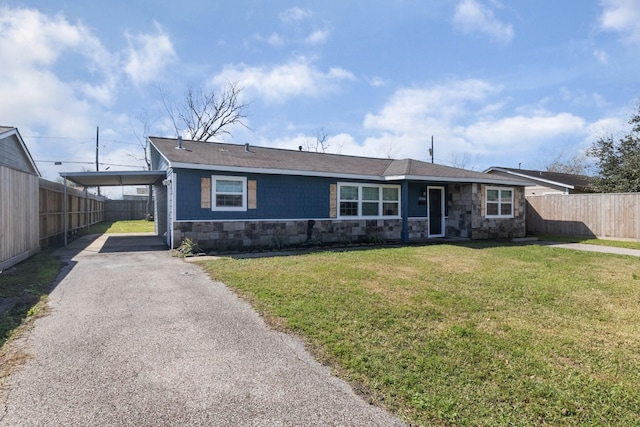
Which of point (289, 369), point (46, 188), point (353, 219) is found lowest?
point (289, 369)

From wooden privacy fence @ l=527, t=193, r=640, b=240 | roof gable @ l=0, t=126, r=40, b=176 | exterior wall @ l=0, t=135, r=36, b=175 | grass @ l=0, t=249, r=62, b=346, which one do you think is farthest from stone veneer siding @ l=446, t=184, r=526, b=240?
exterior wall @ l=0, t=135, r=36, b=175

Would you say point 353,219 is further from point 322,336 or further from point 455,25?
point 322,336

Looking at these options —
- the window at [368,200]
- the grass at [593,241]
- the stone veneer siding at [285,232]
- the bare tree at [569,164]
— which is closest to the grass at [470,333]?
the stone veneer siding at [285,232]

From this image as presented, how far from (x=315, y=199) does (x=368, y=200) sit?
222 cm

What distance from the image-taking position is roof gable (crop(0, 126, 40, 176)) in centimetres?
1259

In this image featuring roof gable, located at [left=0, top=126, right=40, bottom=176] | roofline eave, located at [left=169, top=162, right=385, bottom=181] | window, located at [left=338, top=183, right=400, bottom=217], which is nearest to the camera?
roofline eave, located at [left=169, top=162, right=385, bottom=181]

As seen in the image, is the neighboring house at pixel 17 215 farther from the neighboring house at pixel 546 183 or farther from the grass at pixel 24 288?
the neighboring house at pixel 546 183

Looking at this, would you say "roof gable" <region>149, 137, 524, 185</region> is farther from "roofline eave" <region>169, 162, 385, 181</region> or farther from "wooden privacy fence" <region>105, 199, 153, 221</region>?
"wooden privacy fence" <region>105, 199, 153, 221</region>

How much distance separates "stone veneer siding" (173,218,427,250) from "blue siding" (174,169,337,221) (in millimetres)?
229

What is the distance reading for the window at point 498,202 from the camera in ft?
48.7

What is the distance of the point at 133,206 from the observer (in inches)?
1148

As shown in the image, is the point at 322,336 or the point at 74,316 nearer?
the point at 322,336

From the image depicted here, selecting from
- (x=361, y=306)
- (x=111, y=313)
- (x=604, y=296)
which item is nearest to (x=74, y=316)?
(x=111, y=313)

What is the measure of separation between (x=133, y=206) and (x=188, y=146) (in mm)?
19494
